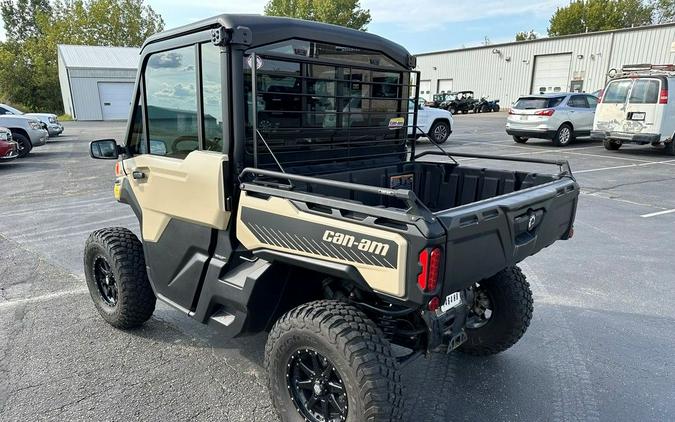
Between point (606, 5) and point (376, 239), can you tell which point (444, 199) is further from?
point (606, 5)

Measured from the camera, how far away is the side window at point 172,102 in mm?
2811

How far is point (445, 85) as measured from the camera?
45219 mm

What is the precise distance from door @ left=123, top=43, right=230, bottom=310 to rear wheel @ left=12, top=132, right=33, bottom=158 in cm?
1296

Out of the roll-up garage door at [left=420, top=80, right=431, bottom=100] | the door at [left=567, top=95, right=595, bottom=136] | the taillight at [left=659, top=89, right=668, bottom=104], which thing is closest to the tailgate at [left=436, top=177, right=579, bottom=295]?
the taillight at [left=659, top=89, right=668, bottom=104]

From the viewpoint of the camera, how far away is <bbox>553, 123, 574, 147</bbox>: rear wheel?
48.9 feet

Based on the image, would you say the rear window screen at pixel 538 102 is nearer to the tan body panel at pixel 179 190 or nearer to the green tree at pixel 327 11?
the tan body panel at pixel 179 190

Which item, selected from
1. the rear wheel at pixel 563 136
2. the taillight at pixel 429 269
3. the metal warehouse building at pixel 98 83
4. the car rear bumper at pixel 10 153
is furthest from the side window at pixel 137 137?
the metal warehouse building at pixel 98 83

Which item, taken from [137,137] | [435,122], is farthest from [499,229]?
[435,122]

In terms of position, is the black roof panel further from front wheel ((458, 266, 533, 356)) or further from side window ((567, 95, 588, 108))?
side window ((567, 95, 588, 108))

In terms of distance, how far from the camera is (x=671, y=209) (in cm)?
738

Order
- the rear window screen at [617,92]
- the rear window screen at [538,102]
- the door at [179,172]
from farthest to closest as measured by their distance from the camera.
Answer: the rear window screen at [538,102]
the rear window screen at [617,92]
the door at [179,172]

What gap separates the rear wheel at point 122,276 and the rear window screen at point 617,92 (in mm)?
13478

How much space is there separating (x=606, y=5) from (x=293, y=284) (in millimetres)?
65120

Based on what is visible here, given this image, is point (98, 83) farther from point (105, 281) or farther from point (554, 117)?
point (105, 281)
